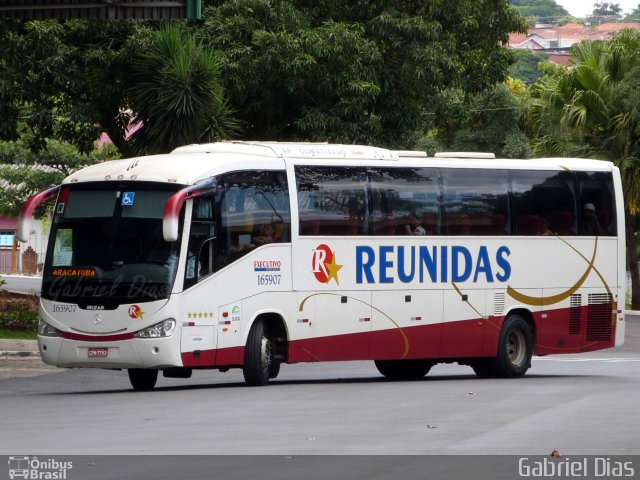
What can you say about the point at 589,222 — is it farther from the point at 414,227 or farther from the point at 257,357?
the point at 257,357

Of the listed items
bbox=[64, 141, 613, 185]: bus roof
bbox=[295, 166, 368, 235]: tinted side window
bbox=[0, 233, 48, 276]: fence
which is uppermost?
bbox=[64, 141, 613, 185]: bus roof

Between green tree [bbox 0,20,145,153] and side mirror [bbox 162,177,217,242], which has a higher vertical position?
green tree [bbox 0,20,145,153]

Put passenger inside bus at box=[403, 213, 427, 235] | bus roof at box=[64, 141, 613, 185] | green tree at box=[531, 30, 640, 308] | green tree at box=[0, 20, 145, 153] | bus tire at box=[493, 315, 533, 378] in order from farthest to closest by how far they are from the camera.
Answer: green tree at box=[531, 30, 640, 308]
green tree at box=[0, 20, 145, 153]
bus tire at box=[493, 315, 533, 378]
passenger inside bus at box=[403, 213, 427, 235]
bus roof at box=[64, 141, 613, 185]

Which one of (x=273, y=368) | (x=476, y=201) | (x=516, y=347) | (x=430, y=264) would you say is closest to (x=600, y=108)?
(x=516, y=347)

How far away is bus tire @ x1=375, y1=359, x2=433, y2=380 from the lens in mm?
22375

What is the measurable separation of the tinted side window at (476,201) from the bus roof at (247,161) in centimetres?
17

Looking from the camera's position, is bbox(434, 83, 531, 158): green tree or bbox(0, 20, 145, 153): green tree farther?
bbox(434, 83, 531, 158): green tree

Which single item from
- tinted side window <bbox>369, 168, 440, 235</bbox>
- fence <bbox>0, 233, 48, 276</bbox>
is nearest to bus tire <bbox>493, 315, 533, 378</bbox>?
tinted side window <bbox>369, 168, 440, 235</bbox>

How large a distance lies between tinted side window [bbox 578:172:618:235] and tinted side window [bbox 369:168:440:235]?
9.89 feet

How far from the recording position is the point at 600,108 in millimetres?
39125

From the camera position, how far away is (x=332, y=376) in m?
22.8

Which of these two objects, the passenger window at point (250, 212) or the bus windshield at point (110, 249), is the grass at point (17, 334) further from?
the passenger window at point (250, 212)

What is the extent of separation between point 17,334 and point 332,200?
9.08 m

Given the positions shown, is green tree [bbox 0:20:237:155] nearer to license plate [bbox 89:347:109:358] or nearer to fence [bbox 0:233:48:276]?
license plate [bbox 89:347:109:358]
